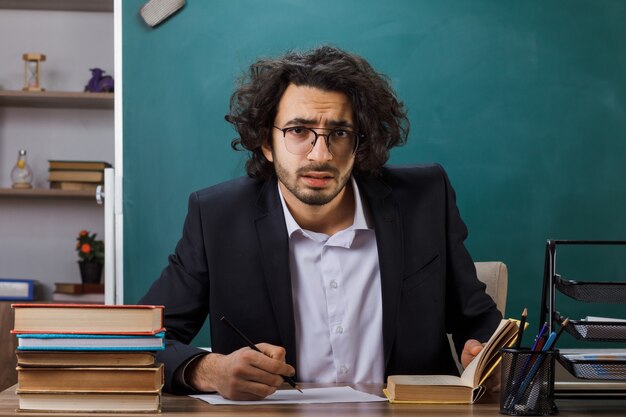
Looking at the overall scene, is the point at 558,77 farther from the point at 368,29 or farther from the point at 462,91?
the point at 368,29

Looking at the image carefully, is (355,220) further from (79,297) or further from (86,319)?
(79,297)

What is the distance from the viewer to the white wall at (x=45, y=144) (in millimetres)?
5102

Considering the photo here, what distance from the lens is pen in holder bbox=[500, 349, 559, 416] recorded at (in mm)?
1392

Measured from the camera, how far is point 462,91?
320 centimetres

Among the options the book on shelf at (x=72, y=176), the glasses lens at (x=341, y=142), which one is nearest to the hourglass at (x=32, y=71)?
the book on shelf at (x=72, y=176)

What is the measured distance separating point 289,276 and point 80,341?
72 cm

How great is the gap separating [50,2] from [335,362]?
3.71 metres

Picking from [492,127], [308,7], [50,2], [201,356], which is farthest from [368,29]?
[50,2]

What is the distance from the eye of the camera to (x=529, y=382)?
1.39m

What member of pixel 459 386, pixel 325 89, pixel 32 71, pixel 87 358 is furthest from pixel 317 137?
pixel 32 71

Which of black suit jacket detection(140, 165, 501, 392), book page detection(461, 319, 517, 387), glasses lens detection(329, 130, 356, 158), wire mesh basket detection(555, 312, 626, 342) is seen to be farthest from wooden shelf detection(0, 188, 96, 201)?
wire mesh basket detection(555, 312, 626, 342)

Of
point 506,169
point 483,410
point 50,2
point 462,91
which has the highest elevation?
point 50,2

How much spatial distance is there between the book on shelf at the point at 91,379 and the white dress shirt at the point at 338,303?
0.68 meters

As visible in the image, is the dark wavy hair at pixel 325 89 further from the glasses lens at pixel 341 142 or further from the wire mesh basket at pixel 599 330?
the wire mesh basket at pixel 599 330
